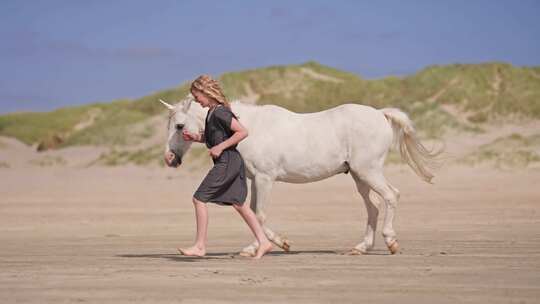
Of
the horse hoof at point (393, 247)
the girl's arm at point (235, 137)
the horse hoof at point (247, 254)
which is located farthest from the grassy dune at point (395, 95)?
the girl's arm at point (235, 137)

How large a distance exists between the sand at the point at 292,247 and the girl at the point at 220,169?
28 centimetres

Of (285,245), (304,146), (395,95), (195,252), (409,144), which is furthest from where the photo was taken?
(395,95)

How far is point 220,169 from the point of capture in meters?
9.43

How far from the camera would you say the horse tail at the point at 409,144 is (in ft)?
35.3

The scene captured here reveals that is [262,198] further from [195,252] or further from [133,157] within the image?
[133,157]

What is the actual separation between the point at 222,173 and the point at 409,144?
8.79 ft

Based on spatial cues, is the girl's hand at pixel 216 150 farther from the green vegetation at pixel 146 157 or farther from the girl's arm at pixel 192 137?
the green vegetation at pixel 146 157

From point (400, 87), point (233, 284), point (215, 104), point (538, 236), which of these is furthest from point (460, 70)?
point (233, 284)

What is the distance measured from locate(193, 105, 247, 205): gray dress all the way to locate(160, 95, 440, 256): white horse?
54cm

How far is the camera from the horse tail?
10758mm

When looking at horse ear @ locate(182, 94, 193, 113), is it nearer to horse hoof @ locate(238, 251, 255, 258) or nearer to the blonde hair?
the blonde hair

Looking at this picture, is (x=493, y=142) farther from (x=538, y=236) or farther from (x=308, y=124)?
(x=308, y=124)

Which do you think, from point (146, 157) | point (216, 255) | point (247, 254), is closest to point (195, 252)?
point (247, 254)

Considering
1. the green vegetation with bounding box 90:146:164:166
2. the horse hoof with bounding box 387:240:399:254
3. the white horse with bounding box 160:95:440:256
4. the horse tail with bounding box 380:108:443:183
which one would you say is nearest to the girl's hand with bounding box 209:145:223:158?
the white horse with bounding box 160:95:440:256
